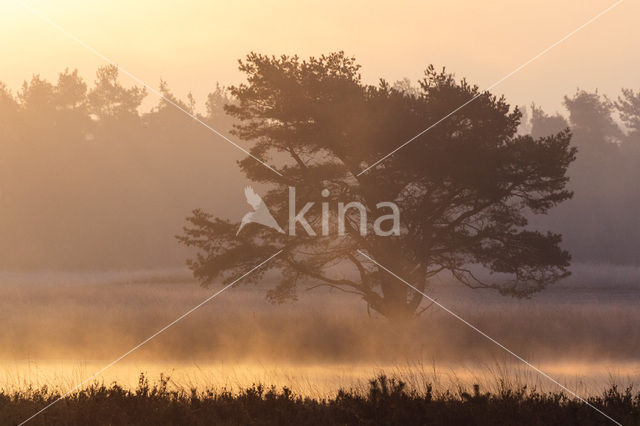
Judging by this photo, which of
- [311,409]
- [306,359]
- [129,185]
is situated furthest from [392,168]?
[129,185]

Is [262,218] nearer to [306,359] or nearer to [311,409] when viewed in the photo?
[306,359]

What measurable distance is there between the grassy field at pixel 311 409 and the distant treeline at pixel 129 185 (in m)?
61.8

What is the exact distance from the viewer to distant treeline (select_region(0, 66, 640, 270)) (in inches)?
3091

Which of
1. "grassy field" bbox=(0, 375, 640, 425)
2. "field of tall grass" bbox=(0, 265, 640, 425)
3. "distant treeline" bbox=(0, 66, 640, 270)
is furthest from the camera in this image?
"distant treeline" bbox=(0, 66, 640, 270)

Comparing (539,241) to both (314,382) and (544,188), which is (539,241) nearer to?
(544,188)

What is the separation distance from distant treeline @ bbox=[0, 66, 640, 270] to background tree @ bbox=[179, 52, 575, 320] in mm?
48243

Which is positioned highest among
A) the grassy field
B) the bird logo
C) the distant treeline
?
the distant treeline

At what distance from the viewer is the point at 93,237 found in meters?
81.6

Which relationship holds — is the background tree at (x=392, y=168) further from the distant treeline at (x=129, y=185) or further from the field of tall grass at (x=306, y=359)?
the distant treeline at (x=129, y=185)

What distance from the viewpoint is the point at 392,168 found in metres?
24.5

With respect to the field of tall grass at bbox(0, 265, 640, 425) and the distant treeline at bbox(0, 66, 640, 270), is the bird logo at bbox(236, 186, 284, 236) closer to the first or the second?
the field of tall grass at bbox(0, 265, 640, 425)

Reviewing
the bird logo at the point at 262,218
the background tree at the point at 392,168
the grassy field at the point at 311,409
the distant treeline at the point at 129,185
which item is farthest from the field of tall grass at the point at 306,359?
the distant treeline at the point at 129,185

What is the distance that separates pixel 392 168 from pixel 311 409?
47.1 ft

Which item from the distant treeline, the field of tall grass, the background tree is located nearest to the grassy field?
the field of tall grass
